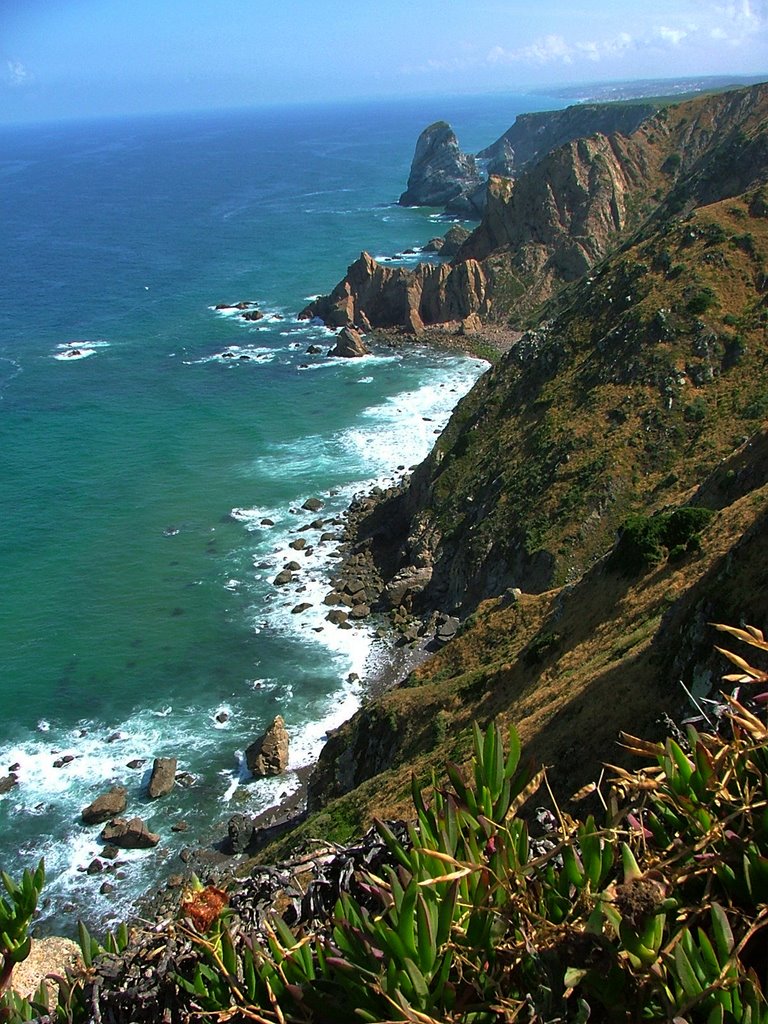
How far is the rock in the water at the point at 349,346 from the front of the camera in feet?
315

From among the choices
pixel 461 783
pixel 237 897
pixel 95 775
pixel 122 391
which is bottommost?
pixel 95 775

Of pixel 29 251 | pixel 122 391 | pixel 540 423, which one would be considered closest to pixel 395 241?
pixel 29 251

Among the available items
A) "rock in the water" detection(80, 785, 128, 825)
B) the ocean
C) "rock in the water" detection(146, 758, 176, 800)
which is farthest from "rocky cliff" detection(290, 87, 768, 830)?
"rock in the water" detection(80, 785, 128, 825)

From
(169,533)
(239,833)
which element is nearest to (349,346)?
(169,533)

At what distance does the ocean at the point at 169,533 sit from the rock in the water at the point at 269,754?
0.64m

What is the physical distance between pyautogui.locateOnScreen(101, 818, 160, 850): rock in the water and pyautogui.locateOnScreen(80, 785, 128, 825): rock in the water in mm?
1035

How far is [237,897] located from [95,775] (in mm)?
37697

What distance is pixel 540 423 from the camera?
173 ft

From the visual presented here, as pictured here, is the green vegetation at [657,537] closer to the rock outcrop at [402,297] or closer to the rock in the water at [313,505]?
the rock in the water at [313,505]

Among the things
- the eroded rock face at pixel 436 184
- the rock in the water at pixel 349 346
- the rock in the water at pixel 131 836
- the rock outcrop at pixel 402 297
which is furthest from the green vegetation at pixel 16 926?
the eroded rock face at pixel 436 184

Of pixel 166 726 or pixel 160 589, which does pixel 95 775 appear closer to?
pixel 166 726

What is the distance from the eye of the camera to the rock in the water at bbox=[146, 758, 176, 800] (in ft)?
128

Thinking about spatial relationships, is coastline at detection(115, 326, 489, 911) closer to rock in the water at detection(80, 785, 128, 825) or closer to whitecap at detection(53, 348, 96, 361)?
rock in the water at detection(80, 785, 128, 825)

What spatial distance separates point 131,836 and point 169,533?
91.4 feet
